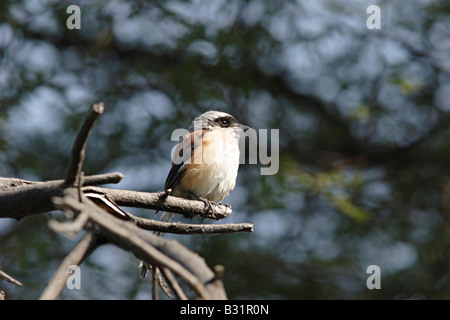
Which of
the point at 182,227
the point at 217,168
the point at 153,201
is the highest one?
the point at 217,168

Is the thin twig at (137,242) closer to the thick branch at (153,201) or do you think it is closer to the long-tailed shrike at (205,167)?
the thick branch at (153,201)

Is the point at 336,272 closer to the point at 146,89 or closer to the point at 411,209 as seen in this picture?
the point at 411,209

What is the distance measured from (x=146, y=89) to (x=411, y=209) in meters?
5.41

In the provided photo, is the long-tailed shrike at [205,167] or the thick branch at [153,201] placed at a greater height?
the long-tailed shrike at [205,167]

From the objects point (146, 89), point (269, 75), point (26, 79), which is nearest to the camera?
point (26, 79)

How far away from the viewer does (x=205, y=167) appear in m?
5.36

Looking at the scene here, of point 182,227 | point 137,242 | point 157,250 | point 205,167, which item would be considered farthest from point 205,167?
A: point 137,242

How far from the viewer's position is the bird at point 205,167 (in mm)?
5352

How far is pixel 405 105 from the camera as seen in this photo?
1020cm

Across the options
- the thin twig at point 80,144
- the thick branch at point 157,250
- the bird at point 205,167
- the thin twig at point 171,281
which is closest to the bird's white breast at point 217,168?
the bird at point 205,167

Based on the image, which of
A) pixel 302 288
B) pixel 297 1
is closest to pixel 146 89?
pixel 297 1

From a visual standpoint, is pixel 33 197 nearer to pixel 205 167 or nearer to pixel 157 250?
pixel 157 250

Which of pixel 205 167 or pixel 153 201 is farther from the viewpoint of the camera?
pixel 205 167

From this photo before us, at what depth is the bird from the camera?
5352mm
